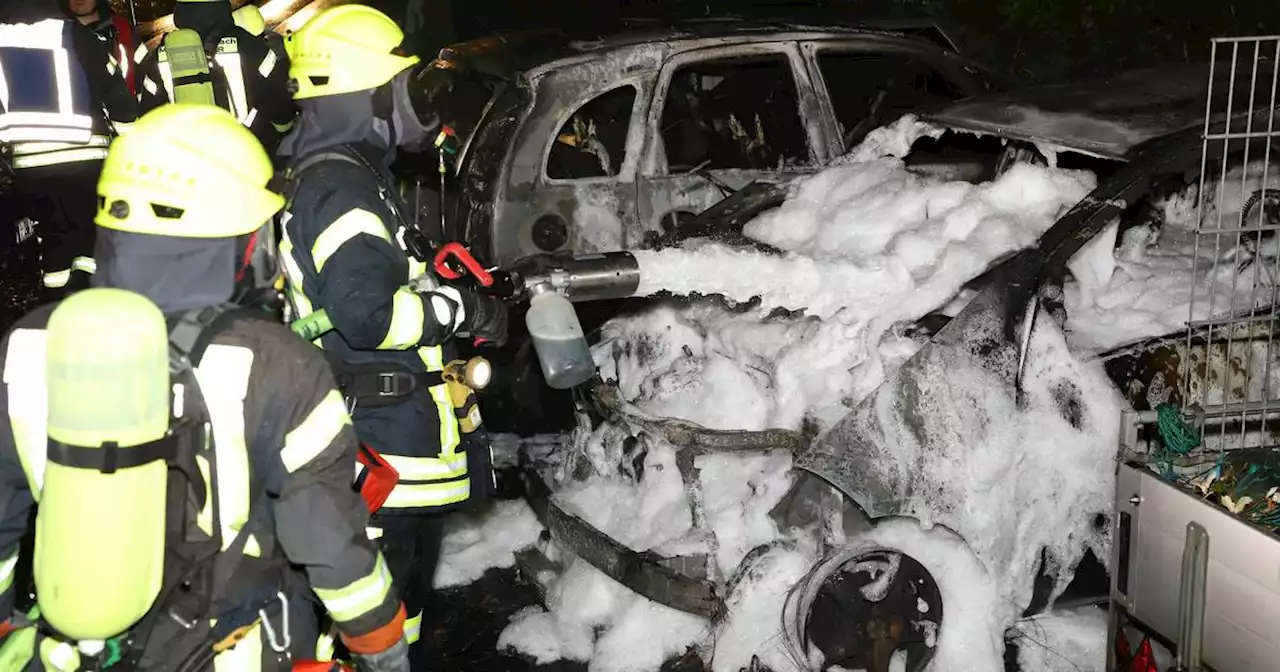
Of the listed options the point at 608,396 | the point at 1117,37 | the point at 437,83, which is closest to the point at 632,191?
the point at 437,83

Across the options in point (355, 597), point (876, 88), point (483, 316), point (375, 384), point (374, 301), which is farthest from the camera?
point (876, 88)

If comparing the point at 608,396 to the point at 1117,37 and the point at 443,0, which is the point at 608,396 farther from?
the point at 443,0

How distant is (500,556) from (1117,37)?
851 cm

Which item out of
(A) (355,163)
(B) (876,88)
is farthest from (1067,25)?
(A) (355,163)

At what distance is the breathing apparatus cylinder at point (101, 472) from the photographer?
194cm

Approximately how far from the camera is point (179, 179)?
7.31ft

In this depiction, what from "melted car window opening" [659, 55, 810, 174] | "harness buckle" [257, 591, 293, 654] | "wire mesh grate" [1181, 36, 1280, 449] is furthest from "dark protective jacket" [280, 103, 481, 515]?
"melted car window opening" [659, 55, 810, 174]

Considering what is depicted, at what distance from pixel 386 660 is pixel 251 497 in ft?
1.53

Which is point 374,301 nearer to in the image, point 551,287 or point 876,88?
point 551,287

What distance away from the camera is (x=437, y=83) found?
17.5 feet

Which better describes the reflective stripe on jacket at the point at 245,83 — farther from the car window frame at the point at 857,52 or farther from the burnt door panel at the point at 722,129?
the car window frame at the point at 857,52

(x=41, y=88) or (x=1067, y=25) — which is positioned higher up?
(x=1067, y=25)

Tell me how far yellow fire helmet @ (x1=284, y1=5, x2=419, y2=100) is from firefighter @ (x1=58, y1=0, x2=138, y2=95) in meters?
2.47

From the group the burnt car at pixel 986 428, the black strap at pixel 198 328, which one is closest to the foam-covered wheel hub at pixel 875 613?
the burnt car at pixel 986 428
